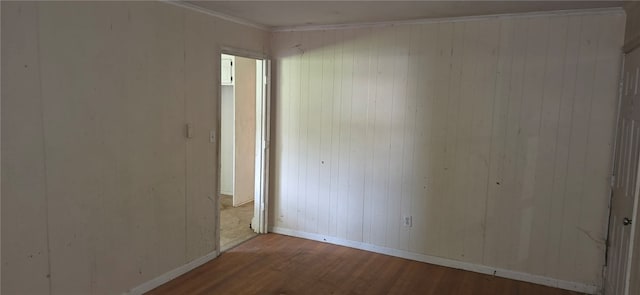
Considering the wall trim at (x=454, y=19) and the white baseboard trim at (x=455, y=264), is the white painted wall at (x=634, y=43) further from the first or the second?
the white baseboard trim at (x=455, y=264)

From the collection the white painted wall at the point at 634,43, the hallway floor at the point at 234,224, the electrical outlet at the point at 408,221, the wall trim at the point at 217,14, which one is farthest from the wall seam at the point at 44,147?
the white painted wall at the point at 634,43

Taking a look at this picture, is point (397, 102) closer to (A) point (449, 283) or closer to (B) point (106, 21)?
(A) point (449, 283)

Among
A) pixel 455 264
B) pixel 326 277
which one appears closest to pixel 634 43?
pixel 455 264

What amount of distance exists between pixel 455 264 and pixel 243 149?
10.8ft

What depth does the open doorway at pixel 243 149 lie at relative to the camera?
15.5 feet

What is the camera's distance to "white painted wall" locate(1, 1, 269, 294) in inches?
96.7

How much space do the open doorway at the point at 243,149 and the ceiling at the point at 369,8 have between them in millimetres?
890

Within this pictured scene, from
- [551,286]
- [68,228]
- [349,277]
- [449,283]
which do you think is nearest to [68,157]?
[68,228]

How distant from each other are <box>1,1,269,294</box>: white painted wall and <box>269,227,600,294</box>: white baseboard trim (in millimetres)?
1194

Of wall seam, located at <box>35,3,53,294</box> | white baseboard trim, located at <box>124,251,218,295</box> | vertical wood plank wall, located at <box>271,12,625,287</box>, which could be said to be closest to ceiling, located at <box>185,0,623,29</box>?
vertical wood plank wall, located at <box>271,12,625,287</box>

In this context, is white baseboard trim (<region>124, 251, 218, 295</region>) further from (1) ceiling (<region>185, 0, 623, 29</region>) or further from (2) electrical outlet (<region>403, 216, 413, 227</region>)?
(1) ceiling (<region>185, 0, 623, 29</region>)

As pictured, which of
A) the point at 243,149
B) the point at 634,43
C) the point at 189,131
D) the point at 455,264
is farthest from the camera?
the point at 243,149

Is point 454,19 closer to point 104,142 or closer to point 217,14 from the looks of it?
point 217,14

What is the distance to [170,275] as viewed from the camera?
11.9 ft
